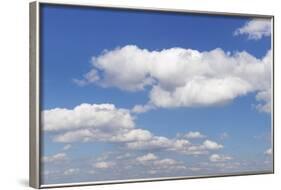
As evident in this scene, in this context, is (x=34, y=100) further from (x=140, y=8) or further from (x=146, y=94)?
(x=140, y=8)

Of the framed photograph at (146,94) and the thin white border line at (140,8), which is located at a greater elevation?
the thin white border line at (140,8)

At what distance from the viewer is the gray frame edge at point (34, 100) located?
6430mm

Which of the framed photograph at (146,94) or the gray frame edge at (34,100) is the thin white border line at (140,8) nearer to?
the framed photograph at (146,94)

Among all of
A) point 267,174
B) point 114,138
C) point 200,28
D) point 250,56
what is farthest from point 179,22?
point 267,174

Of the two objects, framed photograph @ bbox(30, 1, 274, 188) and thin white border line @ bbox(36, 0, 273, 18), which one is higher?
thin white border line @ bbox(36, 0, 273, 18)

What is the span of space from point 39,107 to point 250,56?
242cm

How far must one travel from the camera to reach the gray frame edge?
6.43m

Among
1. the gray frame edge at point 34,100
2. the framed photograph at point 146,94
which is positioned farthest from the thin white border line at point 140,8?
the gray frame edge at point 34,100

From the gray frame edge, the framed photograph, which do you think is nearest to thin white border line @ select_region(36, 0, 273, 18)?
the framed photograph

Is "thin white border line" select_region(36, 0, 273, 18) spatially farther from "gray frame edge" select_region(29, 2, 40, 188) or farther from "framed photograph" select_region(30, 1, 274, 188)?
"gray frame edge" select_region(29, 2, 40, 188)

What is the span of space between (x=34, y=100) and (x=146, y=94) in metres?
1.16

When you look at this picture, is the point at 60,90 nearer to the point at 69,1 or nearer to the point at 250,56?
the point at 69,1

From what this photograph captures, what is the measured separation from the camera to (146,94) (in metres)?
6.90

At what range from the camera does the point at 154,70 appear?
691 cm
